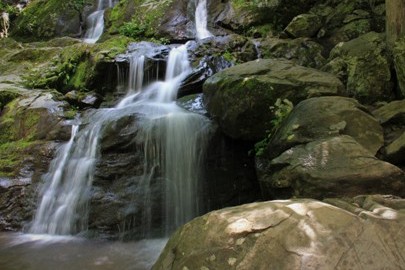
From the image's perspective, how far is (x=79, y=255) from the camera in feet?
16.6

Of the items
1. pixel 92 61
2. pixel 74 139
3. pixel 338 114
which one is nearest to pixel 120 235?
→ pixel 74 139

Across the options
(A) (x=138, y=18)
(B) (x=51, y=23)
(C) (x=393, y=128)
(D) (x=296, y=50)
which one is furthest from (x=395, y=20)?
(B) (x=51, y=23)

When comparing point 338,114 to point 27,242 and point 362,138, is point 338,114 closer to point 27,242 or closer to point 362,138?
point 362,138

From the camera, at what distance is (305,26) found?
9375 mm

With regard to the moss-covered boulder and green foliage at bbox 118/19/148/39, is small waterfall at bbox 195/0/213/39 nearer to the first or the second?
green foliage at bbox 118/19/148/39

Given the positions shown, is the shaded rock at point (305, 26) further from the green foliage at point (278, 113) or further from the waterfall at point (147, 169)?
the green foliage at point (278, 113)

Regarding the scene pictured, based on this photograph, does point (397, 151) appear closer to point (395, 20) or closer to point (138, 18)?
point (395, 20)

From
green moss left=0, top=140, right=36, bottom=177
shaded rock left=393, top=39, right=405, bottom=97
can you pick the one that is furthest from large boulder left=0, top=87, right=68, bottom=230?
shaded rock left=393, top=39, right=405, bottom=97

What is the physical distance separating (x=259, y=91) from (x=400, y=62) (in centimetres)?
207

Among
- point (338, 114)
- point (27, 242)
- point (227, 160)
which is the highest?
point (338, 114)

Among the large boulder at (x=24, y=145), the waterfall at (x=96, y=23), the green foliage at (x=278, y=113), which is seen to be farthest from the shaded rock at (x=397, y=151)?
the waterfall at (x=96, y=23)

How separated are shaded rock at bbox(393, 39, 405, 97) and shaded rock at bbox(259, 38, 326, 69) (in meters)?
2.47

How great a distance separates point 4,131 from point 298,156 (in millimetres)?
6552

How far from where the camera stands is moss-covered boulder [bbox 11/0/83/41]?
1529 cm
